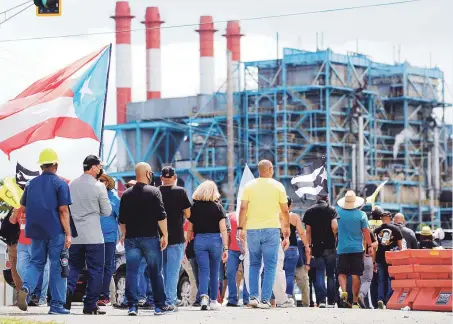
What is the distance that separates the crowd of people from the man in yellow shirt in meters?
0.01

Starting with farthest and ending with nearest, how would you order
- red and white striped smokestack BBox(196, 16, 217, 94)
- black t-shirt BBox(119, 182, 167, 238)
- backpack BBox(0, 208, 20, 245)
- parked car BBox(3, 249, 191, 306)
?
red and white striped smokestack BBox(196, 16, 217, 94)
parked car BBox(3, 249, 191, 306)
backpack BBox(0, 208, 20, 245)
black t-shirt BBox(119, 182, 167, 238)

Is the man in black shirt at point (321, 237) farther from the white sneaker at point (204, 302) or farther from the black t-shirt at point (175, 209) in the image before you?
the black t-shirt at point (175, 209)

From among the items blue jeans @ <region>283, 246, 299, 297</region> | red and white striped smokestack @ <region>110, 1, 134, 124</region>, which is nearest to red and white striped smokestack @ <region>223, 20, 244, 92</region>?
red and white striped smokestack @ <region>110, 1, 134, 124</region>

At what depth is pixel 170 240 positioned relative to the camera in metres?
16.0

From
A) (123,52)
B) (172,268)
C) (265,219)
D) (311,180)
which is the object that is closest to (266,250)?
(265,219)

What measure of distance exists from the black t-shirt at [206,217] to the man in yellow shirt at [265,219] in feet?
1.09

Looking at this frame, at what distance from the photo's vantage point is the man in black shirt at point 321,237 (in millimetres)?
18719

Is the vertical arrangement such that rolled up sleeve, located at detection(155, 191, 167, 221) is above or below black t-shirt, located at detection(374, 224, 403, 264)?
above

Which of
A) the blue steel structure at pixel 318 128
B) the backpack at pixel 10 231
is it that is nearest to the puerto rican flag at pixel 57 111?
the backpack at pixel 10 231

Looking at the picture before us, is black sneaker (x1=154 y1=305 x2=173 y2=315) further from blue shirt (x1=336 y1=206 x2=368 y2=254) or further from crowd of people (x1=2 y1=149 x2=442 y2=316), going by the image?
blue shirt (x1=336 y1=206 x2=368 y2=254)

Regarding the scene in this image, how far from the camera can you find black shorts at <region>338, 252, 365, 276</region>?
739 inches

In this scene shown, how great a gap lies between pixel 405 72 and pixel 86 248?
66.5 metres

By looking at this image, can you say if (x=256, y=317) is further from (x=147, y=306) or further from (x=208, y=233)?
(x=147, y=306)

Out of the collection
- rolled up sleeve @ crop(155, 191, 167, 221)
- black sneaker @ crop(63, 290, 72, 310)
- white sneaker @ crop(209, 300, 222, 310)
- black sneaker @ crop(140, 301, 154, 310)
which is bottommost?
black sneaker @ crop(140, 301, 154, 310)
